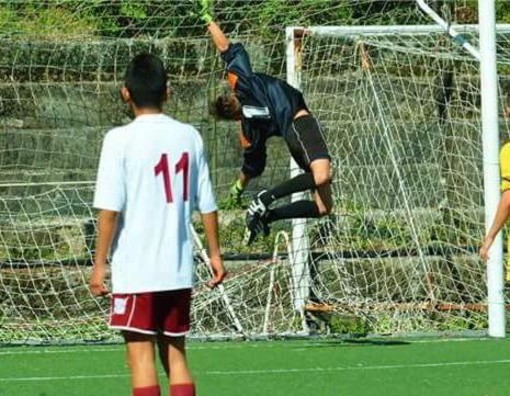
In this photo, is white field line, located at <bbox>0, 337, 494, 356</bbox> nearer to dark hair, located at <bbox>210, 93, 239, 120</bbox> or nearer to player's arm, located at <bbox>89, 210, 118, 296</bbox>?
dark hair, located at <bbox>210, 93, 239, 120</bbox>

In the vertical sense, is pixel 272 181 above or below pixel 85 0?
below

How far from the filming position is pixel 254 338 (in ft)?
41.9

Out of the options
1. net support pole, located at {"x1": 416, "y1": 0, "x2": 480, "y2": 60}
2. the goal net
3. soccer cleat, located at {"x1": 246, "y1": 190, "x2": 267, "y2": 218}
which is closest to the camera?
soccer cleat, located at {"x1": 246, "y1": 190, "x2": 267, "y2": 218}

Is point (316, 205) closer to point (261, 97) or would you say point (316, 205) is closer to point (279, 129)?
point (279, 129)

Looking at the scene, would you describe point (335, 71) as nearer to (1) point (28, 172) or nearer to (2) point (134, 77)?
(1) point (28, 172)

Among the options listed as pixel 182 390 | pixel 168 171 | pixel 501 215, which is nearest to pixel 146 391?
pixel 182 390

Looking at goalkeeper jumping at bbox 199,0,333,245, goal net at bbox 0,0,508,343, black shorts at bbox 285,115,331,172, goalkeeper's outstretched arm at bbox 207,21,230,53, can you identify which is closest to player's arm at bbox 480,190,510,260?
goalkeeper jumping at bbox 199,0,333,245

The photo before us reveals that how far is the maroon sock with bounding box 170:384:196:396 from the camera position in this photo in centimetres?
752

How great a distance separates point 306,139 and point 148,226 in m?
4.27

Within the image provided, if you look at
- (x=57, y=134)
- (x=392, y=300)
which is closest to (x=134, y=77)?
(x=392, y=300)

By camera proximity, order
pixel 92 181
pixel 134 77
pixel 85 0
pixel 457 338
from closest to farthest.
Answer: pixel 134 77 → pixel 457 338 → pixel 85 0 → pixel 92 181

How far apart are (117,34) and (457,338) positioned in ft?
15.0

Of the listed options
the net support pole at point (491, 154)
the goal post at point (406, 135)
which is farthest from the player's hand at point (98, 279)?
the goal post at point (406, 135)

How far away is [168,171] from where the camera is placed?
7.48m
